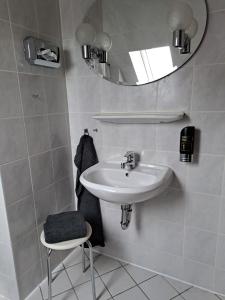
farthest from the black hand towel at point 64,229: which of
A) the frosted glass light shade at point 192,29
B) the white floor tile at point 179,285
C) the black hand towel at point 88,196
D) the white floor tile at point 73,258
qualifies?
the frosted glass light shade at point 192,29

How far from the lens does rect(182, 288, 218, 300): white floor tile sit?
141 cm

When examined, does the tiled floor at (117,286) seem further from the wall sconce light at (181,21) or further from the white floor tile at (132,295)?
the wall sconce light at (181,21)

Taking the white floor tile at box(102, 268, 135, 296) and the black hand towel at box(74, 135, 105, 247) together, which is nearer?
the white floor tile at box(102, 268, 135, 296)

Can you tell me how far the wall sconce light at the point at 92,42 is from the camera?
129 centimetres

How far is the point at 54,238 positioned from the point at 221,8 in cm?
145

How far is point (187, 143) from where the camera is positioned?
3.96 ft

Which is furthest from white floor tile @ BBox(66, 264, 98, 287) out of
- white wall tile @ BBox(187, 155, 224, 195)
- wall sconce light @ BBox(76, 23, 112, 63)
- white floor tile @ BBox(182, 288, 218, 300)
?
wall sconce light @ BBox(76, 23, 112, 63)

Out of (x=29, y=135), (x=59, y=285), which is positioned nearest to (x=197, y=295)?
(x=59, y=285)

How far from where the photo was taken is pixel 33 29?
1311 mm

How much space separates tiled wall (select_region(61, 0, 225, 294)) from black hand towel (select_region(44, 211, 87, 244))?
423 mm

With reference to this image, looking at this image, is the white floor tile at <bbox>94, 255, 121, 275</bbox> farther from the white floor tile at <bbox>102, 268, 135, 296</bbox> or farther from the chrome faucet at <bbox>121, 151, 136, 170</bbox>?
the chrome faucet at <bbox>121, 151, 136, 170</bbox>

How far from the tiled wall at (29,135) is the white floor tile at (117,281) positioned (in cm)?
42

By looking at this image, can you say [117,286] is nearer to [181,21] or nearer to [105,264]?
[105,264]

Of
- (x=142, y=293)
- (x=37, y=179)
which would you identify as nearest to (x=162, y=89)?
(x=37, y=179)
